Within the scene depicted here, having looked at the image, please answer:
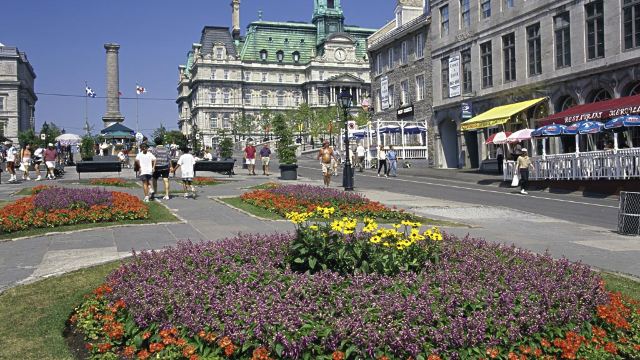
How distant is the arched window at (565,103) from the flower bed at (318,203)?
18932mm

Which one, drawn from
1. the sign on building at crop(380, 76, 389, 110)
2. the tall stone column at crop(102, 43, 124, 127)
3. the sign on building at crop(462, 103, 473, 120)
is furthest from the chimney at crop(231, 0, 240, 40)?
the sign on building at crop(462, 103, 473, 120)

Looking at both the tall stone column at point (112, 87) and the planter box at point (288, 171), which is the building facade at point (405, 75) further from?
the tall stone column at point (112, 87)

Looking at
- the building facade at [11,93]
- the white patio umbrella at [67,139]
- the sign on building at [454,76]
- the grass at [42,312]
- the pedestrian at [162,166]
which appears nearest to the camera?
the grass at [42,312]

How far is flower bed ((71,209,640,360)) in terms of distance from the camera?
510cm

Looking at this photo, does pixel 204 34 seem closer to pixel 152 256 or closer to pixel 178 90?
pixel 178 90

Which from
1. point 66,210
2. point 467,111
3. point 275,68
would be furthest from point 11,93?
point 66,210

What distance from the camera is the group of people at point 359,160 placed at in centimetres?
2644

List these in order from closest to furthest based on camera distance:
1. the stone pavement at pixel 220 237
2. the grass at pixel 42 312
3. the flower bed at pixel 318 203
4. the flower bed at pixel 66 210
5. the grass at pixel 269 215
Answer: the grass at pixel 42 312
the stone pavement at pixel 220 237
the flower bed at pixel 66 210
the grass at pixel 269 215
the flower bed at pixel 318 203

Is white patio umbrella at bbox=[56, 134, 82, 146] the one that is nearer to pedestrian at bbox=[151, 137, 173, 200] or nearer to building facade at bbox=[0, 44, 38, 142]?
pedestrian at bbox=[151, 137, 173, 200]

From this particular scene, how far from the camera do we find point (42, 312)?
6965mm

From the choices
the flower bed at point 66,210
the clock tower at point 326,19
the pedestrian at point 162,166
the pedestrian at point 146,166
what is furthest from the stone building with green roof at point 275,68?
the flower bed at point 66,210

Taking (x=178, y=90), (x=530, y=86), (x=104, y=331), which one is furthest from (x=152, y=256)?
(x=178, y=90)

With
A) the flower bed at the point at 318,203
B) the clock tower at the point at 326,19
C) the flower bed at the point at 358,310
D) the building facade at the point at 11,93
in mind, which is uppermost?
the clock tower at the point at 326,19

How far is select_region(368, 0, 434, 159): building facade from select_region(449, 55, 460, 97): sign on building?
12.3 ft
